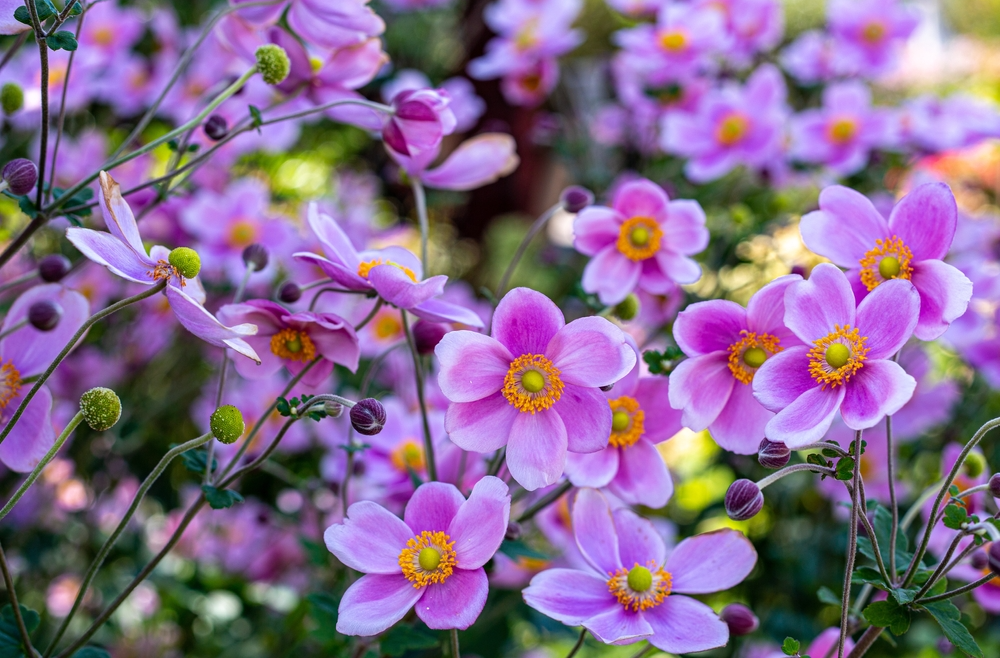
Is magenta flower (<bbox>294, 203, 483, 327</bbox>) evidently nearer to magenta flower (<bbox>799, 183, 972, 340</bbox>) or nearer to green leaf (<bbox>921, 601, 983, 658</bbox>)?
magenta flower (<bbox>799, 183, 972, 340</bbox>)

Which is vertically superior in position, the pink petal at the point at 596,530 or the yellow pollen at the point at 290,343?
the yellow pollen at the point at 290,343

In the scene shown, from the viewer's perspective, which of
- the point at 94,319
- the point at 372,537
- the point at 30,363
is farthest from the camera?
the point at 30,363

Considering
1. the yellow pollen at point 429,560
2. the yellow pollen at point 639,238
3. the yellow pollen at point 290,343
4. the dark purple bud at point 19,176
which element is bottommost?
the yellow pollen at point 429,560

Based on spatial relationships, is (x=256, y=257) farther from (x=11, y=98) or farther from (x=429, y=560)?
(x=429, y=560)

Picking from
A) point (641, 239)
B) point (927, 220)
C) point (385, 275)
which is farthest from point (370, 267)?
point (927, 220)

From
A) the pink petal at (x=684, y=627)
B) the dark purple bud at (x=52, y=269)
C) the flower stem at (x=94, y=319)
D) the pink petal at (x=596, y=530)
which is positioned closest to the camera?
the flower stem at (x=94, y=319)

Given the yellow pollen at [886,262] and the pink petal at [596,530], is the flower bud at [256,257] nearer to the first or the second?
the pink petal at [596,530]

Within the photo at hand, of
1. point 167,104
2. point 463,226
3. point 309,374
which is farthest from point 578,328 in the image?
point 463,226

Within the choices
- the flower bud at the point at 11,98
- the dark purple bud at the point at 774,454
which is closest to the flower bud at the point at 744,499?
the dark purple bud at the point at 774,454

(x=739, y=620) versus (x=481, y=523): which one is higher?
(x=481, y=523)
